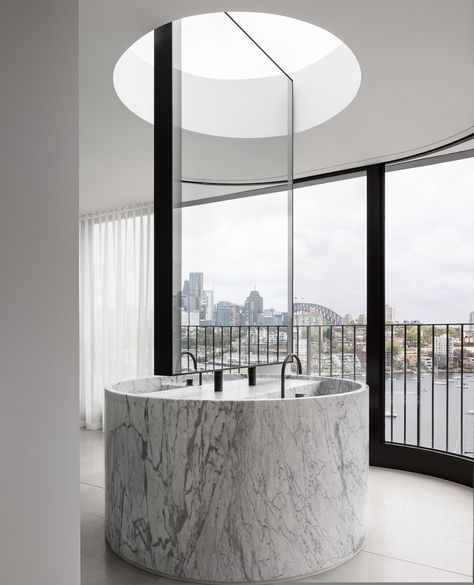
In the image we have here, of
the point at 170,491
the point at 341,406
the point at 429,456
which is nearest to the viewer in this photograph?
the point at 170,491

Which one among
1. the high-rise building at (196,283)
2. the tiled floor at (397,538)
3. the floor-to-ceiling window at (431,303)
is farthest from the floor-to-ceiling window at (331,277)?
the high-rise building at (196,283)

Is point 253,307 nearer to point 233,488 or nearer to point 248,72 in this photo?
point 233,488

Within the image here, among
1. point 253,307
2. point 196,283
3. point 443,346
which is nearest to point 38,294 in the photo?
point 196,283

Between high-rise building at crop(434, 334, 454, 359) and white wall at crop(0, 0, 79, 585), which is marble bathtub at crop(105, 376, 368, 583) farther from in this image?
high-rise building at crop(434, 334, 454, 359)

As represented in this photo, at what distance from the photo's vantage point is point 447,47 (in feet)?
7.87

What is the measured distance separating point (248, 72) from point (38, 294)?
78.4 inches

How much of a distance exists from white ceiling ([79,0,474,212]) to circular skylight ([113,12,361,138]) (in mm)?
107

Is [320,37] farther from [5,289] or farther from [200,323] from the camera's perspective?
[5,289]

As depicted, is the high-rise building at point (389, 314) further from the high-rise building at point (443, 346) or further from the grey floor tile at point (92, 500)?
the grey floor tile at point (92, 500)

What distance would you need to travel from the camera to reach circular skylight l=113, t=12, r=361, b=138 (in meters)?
2.49

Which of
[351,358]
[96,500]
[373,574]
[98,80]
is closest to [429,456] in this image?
[351,358]

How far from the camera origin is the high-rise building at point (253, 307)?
283cm

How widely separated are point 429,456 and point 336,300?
1567mm

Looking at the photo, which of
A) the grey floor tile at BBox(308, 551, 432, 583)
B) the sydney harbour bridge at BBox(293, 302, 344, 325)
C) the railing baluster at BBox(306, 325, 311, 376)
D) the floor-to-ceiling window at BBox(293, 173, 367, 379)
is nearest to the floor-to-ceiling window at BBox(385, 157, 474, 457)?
the floor-to-ceiling window at BBox(293, 173, 367, 379)
